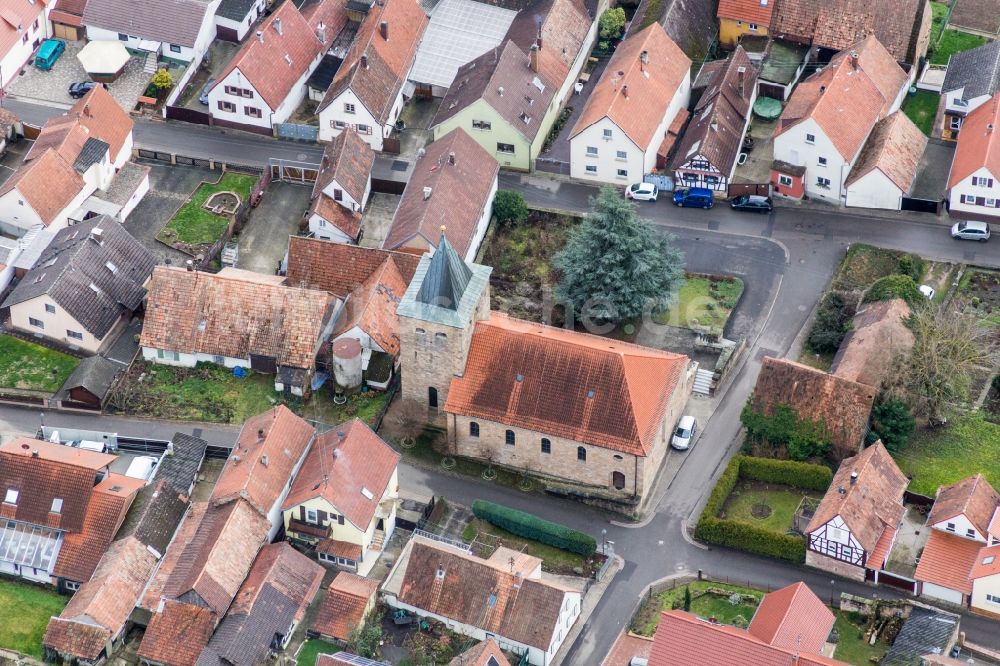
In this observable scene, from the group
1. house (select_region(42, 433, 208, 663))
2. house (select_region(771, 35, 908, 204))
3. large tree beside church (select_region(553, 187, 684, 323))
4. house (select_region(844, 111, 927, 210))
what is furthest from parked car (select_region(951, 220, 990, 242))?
house (select_region(42, 433, 208, 663))

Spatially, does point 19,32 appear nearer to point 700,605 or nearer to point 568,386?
point 568,386

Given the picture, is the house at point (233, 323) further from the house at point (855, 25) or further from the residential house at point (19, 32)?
the house at point (855, 25)

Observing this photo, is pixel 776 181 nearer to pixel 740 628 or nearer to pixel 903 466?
pixel 903 466

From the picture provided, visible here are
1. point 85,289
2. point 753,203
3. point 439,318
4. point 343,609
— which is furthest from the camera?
point 753,203

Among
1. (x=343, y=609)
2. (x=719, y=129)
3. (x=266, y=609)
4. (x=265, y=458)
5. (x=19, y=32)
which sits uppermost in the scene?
(x=719, y=129)

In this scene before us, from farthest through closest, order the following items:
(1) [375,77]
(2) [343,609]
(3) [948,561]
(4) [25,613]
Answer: (1) [375,77] < (3) [948,561] < (4) [25,613] < (2) [343,609]

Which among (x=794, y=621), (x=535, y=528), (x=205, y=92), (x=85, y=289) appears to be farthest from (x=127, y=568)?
(x=205, y=92)
